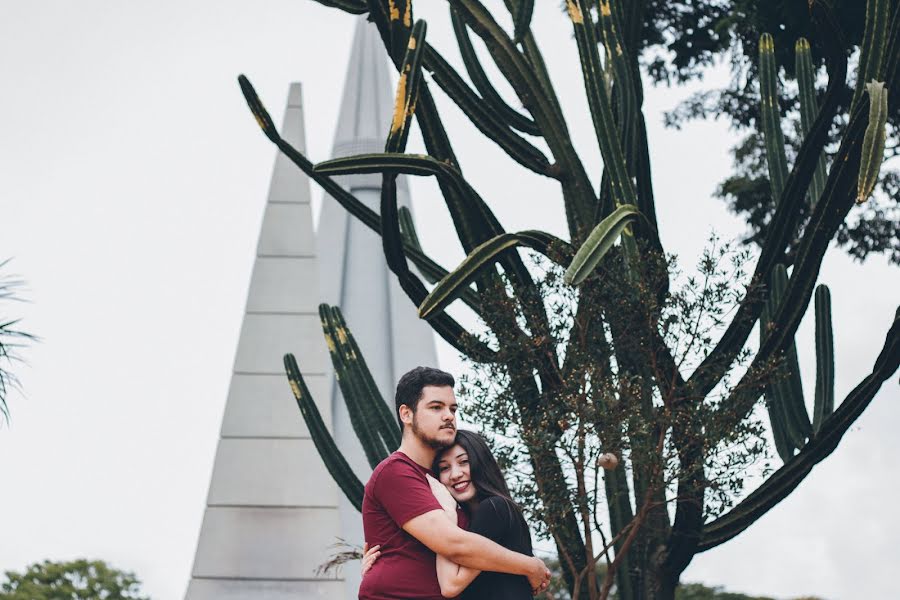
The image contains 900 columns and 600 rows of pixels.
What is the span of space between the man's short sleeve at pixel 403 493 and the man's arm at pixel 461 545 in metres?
0.02

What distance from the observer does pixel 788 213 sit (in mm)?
6859

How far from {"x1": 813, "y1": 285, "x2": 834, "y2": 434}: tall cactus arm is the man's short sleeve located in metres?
4.83

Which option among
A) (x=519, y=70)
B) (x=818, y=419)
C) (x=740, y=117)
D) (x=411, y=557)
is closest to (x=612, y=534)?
(x=818, y=419)

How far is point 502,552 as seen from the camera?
2.80m

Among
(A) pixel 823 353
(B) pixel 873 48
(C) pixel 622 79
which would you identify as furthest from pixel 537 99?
(A) pixel 823 353

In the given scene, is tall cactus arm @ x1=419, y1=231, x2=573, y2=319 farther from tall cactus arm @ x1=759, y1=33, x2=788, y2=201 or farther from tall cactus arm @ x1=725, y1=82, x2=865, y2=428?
tall cactus arm @ x1=759, y1=33, x2=788, y2=201

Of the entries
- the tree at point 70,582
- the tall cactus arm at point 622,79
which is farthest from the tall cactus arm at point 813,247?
the tree at point 70,582

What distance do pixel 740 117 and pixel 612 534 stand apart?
664 cm

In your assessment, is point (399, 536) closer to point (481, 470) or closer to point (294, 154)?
point (481, 470)

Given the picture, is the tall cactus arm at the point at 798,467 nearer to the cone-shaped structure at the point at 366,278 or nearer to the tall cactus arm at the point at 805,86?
the tall cactus arm at the point at 805,86

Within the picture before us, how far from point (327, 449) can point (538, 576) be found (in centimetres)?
510

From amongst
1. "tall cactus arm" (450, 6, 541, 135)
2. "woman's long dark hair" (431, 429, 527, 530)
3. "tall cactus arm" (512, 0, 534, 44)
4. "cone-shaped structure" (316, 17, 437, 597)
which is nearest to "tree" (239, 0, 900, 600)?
"tall cactus arm" (512, 0, 534, 44)

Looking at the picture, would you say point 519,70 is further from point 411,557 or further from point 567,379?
point 411,557

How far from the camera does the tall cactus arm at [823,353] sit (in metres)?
7.19
